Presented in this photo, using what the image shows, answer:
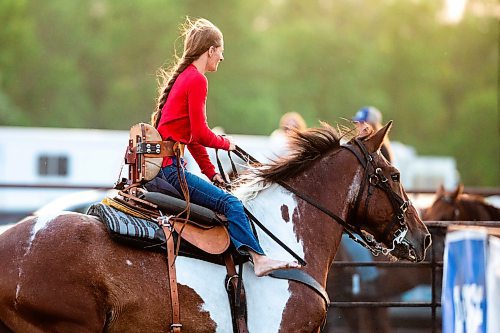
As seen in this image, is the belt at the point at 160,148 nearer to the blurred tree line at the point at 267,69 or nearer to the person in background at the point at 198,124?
the person in background at the point at 198,124

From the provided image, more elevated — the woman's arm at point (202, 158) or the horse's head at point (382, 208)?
the woman's arm at point (202, 158)

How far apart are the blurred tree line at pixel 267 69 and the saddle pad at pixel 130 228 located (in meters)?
28.3

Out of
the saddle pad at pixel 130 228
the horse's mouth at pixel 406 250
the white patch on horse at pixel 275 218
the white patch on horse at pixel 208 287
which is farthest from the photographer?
the horse's mouth at pixel 406 250

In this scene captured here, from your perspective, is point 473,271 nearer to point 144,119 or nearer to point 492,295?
point 492,295

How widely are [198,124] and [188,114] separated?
109mm

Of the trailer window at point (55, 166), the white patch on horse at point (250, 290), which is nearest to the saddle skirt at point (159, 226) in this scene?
the white patch on horse at point (250, 290)

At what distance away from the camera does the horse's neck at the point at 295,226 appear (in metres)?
5.49

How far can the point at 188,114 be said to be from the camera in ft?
17.6

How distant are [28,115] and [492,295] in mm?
30700

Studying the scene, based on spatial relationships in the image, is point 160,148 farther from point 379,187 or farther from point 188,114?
point 379,187

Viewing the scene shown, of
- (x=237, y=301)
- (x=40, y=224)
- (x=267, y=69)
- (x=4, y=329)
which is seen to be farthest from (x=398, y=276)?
(x=267, y=69)

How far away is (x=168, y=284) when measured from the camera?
505cm

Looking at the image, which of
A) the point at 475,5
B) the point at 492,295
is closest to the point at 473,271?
the point at 492,295


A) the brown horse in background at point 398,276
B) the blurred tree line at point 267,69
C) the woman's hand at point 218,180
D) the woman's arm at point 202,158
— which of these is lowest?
the brown horse in background at point 398,276
